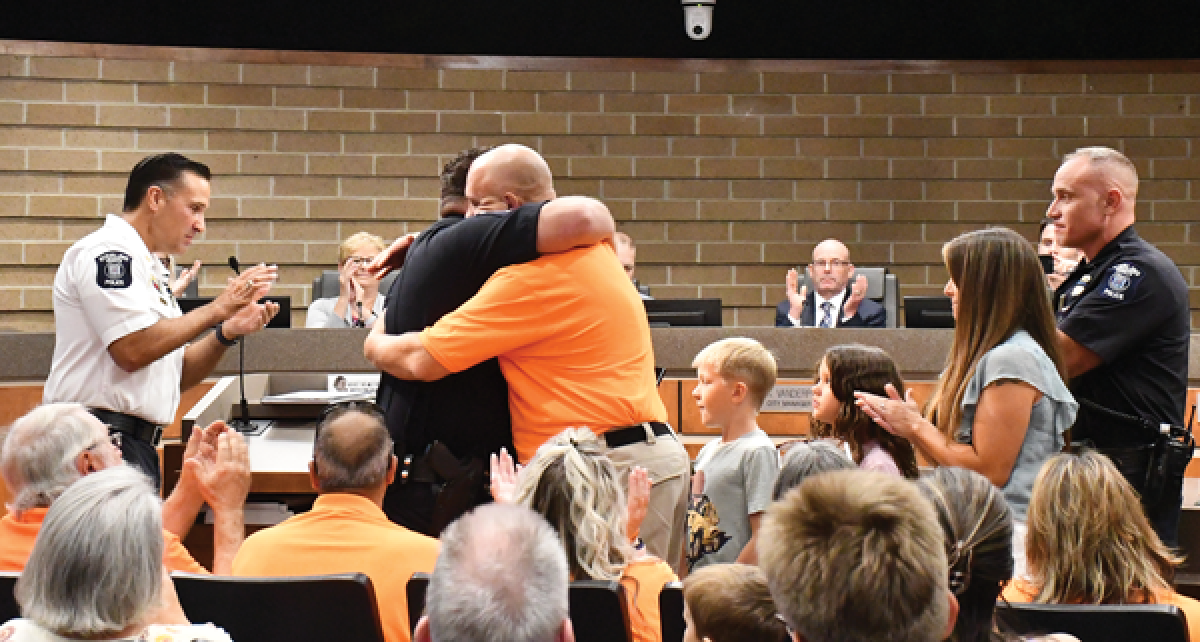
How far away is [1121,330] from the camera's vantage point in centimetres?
256

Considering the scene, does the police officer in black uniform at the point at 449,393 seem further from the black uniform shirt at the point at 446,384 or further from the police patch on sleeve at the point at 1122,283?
the police patch on sleeve at the point at 1122,283

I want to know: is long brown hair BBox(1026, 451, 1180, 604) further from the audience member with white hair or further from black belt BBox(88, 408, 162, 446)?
black belt BBox(88, 408, 162, 446)

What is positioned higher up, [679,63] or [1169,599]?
[679,63]

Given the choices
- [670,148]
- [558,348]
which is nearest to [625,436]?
[558,348]

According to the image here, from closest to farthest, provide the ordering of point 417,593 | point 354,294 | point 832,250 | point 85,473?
point 417,593 → point 85,473 → point 354,294 → point 832,250

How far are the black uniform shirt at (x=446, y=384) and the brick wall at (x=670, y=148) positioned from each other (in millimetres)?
5033

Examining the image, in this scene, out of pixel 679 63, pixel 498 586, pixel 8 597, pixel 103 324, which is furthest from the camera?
pixel 679 63

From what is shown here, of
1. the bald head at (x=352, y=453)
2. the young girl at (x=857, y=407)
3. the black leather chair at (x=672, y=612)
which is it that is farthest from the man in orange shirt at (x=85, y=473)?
the young girl at (x=857, y=407)

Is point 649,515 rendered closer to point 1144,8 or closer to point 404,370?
point 404,370

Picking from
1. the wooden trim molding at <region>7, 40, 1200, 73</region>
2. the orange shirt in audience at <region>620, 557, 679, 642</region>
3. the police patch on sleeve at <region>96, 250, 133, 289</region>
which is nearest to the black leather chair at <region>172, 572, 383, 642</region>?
the orange shirt in audience at <region>620, 557, 679, 642</region>

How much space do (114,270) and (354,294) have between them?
8.57 ft

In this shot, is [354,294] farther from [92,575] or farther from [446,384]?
[92,575]

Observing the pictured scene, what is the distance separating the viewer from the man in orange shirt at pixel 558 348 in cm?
234

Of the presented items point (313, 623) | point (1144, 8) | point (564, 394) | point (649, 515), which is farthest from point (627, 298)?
point (1144, 8)
